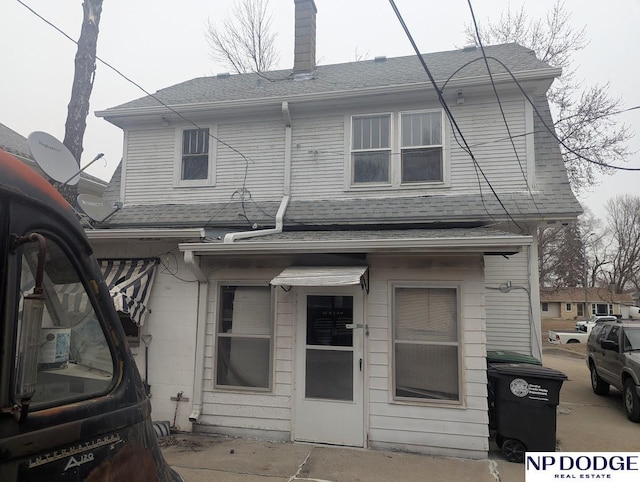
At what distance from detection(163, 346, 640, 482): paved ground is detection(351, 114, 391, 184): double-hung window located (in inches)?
188

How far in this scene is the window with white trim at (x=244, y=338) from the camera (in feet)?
20.2

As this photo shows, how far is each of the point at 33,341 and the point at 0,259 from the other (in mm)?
316

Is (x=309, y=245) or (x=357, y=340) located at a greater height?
(x=309, y=245)

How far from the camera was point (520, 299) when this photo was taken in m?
7.49

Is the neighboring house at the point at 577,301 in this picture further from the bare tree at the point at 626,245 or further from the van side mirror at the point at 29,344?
the van side mirror at the point at 29,344

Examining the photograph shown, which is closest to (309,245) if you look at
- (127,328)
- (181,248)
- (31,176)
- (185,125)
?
(181,248)

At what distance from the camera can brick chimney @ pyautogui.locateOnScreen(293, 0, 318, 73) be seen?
1041 cm

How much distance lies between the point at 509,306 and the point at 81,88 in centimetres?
943

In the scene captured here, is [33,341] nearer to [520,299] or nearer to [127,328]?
[127,328]

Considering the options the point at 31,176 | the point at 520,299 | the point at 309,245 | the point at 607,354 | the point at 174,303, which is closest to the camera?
the point at 31,176

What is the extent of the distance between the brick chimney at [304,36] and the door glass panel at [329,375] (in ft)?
24.1

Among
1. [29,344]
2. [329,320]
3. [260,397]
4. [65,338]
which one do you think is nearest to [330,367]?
[329,320]

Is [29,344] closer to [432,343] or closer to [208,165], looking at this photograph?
[432,343]

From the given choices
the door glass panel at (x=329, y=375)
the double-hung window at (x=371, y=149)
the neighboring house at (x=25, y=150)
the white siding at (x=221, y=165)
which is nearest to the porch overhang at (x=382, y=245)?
the door glass panel at (x=329, y=375)
